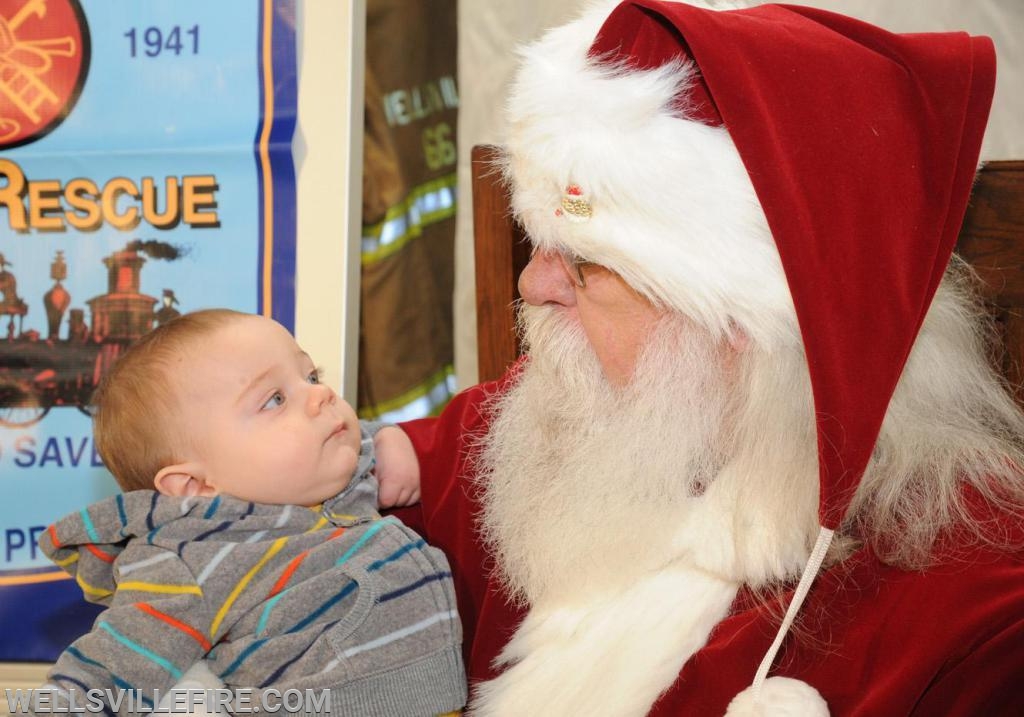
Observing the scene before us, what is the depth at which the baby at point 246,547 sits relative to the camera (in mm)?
1134

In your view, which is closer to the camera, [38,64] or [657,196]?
[657,196]

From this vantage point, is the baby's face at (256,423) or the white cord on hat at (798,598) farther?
the baby's face at (256,423)

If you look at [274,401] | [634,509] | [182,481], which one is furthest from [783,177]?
[182,481]

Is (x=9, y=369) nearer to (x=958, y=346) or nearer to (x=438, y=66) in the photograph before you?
(x=438, y=66)

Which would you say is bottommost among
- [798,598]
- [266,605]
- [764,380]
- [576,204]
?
[266,605]

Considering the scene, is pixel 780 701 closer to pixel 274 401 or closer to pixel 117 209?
pixel 274 401

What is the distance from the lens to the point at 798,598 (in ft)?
3.35

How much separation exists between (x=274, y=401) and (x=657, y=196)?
1.87ft

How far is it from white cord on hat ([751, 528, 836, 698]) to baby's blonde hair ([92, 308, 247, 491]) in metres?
0.76

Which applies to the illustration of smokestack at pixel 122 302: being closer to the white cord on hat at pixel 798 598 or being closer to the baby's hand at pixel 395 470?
the baby's hand at pixel 395 470

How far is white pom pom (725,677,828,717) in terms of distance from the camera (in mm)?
983

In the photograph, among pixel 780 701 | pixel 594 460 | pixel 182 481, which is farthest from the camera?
pixel 594 460

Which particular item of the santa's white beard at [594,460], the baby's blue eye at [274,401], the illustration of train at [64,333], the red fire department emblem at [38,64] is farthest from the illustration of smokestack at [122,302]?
the santa's white beard at [594,460]

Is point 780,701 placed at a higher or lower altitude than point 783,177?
lower
